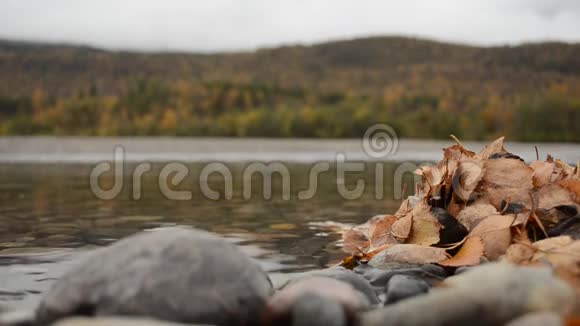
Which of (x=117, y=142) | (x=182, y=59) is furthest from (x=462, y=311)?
(x=182, y=59)

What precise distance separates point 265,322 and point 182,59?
225ft

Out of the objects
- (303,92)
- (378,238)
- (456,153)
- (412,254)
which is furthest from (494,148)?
(303,92)

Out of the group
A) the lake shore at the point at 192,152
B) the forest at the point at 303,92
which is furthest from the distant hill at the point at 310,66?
the lake shore at the point at 192,152

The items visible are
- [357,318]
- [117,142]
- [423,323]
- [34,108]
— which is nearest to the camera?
[423,323]

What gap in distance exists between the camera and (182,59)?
6994 cm

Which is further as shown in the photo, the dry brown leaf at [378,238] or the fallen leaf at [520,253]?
the dry brown leaf at [378,238]

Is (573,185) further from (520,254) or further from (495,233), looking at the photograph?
(520,254)

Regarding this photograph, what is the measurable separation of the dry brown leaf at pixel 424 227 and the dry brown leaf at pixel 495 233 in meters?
0.25

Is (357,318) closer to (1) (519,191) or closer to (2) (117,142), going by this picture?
(1) (519,191)

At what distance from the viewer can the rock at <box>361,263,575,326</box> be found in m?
2.62

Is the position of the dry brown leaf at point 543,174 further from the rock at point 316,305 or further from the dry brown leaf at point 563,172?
the rock at point 316,305

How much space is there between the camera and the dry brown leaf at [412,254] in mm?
4145

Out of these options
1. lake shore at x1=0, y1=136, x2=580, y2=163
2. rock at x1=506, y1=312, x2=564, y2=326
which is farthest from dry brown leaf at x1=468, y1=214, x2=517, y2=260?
lake shore at x1=0, y1=136, x2=580, y2=163

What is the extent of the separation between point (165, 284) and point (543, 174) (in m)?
2.59
